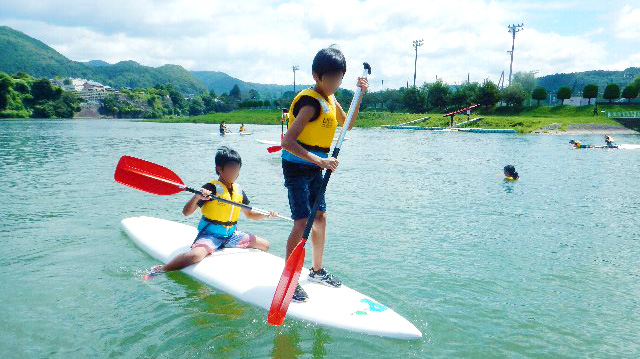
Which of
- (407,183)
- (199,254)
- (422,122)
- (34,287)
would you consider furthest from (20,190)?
(422,122)

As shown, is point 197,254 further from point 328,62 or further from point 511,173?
point 511,173

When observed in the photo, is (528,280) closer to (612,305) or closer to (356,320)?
(612,305)

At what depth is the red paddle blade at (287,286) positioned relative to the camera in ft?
14.0

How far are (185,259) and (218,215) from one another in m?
0.66

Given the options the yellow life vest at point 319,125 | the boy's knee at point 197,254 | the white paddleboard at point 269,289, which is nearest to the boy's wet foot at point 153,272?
the white paddleboard at point 269,289

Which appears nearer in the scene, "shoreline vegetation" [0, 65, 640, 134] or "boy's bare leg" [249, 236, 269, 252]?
"boy's bare leg" [249, 236, 269, 252]

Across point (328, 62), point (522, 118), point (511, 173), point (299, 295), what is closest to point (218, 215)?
point (299, 295)

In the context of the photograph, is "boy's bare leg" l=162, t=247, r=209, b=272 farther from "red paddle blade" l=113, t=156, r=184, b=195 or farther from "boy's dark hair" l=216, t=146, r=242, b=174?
"boy's dark hair" l=216, t=146, r=242, b=174

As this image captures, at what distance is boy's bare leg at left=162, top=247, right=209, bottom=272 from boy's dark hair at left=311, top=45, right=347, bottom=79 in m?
2.74

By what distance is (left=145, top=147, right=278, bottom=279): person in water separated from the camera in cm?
566

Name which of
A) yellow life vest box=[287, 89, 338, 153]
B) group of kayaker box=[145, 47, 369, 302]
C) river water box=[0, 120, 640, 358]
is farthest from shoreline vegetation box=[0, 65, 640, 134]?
yellow life vest box=[287, 89, 338, 153]

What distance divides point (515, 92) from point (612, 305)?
252 ft

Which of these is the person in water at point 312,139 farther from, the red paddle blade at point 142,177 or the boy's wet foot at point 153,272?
the red paddle blade at point 142,177

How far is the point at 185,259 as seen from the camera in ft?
18.6
